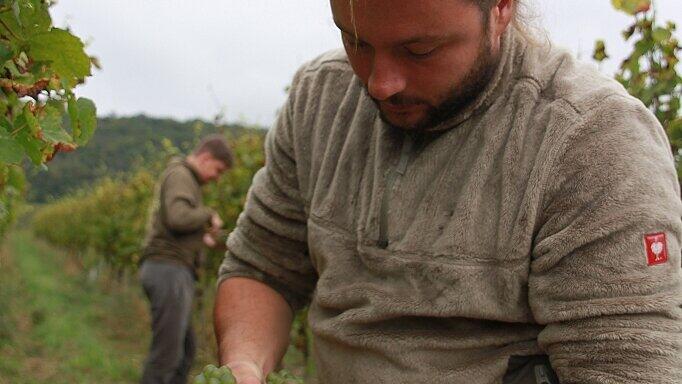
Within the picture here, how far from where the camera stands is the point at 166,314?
689 centimetres

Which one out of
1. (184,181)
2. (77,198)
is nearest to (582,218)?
(184,181)

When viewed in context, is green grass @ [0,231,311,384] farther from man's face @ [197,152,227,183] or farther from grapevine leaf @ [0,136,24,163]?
grapevine leaf @ [0,136,24,163]

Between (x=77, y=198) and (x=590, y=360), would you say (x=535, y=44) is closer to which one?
(x=590, y=360)

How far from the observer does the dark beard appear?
6.19 feet

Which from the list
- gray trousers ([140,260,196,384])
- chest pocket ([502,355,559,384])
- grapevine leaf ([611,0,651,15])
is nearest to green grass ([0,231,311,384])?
gray trousers ([140,260,196,384])

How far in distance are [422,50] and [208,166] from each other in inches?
228

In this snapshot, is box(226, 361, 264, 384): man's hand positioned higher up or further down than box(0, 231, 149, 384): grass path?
higher up

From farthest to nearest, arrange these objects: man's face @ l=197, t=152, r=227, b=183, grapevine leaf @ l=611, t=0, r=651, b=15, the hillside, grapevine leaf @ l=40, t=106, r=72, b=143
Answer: the hillside, man's face @ l=197, t=152, r=227, b=183, grapevine leaf @ l=611, t=0, r=651, b=15, grapevine leaf @ l=40, t=106, r=72, b=143

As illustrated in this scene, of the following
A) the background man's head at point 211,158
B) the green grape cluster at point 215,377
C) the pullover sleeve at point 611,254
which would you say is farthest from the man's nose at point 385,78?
the background man's head at point 211,158

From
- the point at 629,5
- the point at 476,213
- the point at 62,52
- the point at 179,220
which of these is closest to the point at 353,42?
the point at 476,213

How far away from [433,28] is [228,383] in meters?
0.84

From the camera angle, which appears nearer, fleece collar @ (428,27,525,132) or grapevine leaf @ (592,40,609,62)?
fleece collar @ (428,27,525,132)

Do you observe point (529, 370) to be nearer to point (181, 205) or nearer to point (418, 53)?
point (418, 53)

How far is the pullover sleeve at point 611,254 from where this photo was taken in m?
1.72
